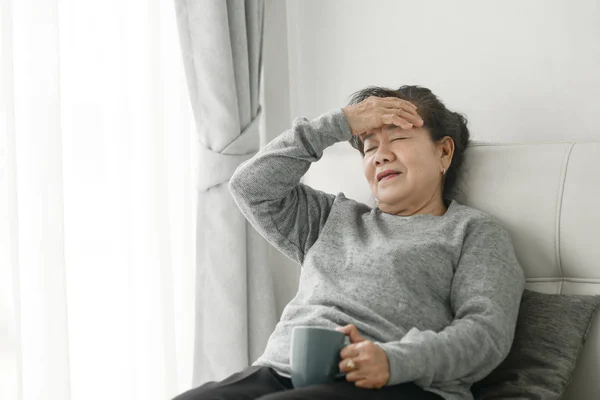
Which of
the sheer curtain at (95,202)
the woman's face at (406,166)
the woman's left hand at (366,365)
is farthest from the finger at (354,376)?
the sheer curtain at (95,202)

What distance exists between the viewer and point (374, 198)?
1.93 m

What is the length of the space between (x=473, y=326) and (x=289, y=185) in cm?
56

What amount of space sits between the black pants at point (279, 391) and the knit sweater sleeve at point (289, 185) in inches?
14.6

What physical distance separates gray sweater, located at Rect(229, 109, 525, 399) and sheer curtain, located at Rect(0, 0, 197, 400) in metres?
0.52

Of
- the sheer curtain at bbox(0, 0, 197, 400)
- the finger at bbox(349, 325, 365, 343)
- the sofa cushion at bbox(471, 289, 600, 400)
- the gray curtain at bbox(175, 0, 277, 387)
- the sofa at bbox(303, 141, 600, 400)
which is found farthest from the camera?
the gray curtain at bbox(175, 0, 277, 387)

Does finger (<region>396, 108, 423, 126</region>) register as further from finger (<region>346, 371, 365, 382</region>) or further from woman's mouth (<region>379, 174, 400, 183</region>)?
finger (<region>346, 371, 365, 382</region>)

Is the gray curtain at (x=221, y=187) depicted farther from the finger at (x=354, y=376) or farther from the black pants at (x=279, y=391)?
the finger at (x=354, y=376)

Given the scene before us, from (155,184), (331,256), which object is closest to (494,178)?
(331,256)

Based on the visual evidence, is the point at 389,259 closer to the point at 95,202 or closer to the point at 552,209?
the point at 552,209

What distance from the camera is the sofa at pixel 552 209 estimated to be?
1623 millimetres

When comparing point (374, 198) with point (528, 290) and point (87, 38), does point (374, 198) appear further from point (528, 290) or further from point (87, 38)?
point (87, 38)

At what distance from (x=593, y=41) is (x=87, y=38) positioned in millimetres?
1373

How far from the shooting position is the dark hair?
182cm

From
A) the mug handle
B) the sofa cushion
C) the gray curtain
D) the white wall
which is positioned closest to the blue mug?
the mug handle
